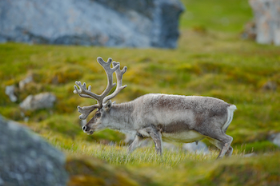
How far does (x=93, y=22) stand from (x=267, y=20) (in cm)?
2159

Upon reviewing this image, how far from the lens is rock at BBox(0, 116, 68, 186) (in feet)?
12.1

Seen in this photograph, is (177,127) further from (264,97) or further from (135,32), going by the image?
(135,32)

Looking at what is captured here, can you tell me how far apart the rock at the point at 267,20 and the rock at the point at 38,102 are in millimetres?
28790

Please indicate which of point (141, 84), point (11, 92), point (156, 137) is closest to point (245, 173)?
point (156, 137)

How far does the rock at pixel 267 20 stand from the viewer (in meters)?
35.8

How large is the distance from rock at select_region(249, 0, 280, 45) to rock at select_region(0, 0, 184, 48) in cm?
1105

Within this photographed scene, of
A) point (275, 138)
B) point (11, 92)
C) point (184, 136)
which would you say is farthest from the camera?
point (11, 92)

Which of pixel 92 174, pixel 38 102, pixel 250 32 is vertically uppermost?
pixel 250 32

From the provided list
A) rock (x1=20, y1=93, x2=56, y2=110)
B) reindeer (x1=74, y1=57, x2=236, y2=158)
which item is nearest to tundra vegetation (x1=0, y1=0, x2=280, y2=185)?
rock (x1=20, y1=93, x2=56, y2=110)

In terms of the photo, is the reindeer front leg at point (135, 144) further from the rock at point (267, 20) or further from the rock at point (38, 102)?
the rock at point (267, 20)

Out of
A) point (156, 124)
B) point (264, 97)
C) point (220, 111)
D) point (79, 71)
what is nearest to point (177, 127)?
point (156, 124)

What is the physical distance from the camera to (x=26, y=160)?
3.80 metres

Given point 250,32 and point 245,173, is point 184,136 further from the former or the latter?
point 250,32

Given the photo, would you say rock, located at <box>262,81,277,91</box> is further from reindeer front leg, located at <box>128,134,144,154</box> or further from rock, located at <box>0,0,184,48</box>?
rock, located at <box>0,0,184,48</box>
